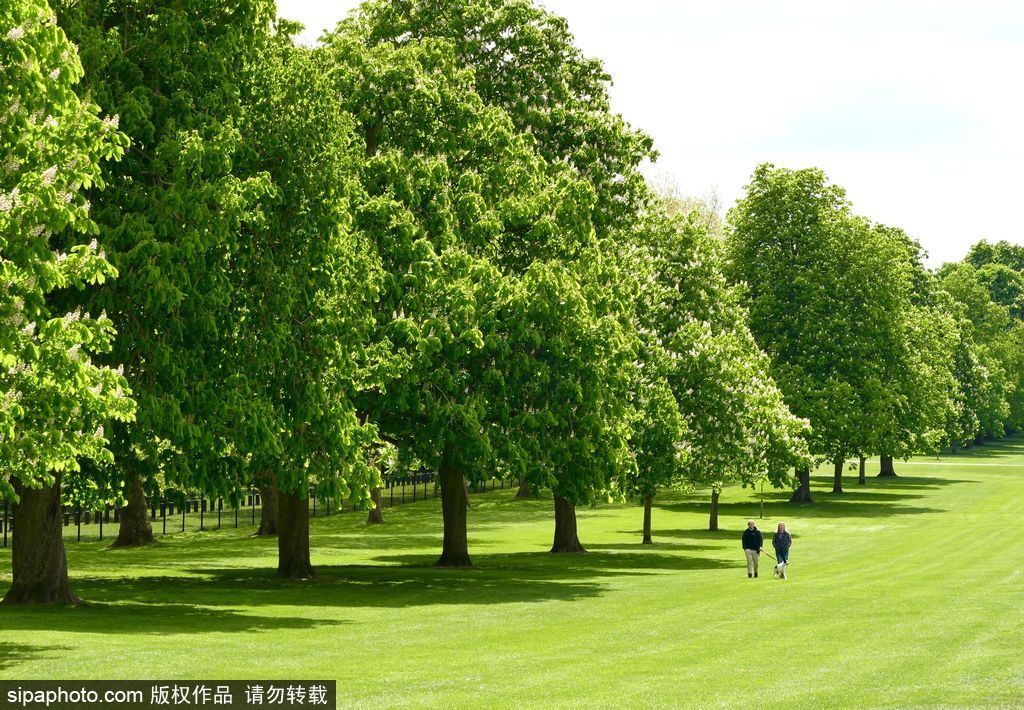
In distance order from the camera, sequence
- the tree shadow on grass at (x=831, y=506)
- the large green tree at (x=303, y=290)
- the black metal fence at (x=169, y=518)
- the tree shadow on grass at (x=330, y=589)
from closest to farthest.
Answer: the large green tree at (x=303, y=290), the tree shadow on grass at (x=330, y=589), the black metal fence at (x=169, y=518), the tree shadow on grass at (x=831, y=506)

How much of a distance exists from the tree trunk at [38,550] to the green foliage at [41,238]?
802 centimetres

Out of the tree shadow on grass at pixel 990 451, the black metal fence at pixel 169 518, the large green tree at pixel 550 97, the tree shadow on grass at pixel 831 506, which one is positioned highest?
the large green tree at pixel 550 97

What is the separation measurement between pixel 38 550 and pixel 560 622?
37.0 feet

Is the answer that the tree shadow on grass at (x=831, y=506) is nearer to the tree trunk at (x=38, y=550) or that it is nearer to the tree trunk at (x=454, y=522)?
the tree trunk at (x=454, y=522)

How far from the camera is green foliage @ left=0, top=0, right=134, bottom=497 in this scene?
19.5 meters

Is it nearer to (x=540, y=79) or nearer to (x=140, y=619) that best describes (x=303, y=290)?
(x=140, y=619)

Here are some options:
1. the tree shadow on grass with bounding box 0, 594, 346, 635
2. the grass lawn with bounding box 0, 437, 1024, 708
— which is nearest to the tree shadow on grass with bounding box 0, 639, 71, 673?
the grass lawn with bounding box 0, 437, 1024, 708

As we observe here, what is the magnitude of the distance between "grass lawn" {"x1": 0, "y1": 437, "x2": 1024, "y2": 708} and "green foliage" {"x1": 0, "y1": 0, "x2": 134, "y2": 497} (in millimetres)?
3717

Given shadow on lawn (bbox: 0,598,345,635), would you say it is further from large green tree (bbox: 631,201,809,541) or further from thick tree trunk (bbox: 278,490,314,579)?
large green tree (bbox: 631,201,809,541)

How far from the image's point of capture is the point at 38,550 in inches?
1156

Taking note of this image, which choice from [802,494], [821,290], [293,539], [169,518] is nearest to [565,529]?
[293,539]

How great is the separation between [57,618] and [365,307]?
976 centimetres

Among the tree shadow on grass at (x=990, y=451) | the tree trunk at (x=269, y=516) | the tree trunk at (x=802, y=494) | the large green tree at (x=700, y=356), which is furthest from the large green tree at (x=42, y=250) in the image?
the tree shadow on grass at (x=990, y=451)

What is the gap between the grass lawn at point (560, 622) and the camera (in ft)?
63.5
